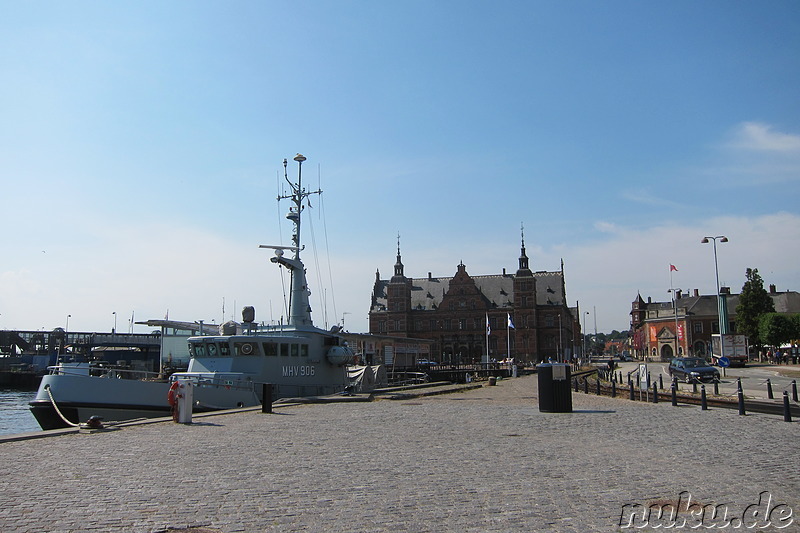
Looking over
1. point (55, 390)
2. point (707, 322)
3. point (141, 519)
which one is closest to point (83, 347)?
point (55, 390)

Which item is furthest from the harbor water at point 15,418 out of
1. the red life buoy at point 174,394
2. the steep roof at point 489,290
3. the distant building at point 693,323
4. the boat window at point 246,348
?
the distant building at point 693,323

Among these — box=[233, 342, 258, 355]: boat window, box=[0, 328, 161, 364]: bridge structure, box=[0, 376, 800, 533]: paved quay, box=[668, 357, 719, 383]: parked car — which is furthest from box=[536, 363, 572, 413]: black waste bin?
box=[0, 328, 161, 364]: bridge structure

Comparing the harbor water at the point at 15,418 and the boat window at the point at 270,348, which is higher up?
the boat window at the point at 270,348

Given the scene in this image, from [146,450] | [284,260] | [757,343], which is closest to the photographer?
[146,450]

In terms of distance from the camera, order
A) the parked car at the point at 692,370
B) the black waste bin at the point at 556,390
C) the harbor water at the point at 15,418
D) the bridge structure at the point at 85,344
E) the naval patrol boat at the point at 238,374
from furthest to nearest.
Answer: the bridge structure at the point at 85,344, the parked car at the point at 692,370, the harbor water at the point at 15,418, the naval patrol boat at the point at 238,374, the black waste bin at the point at 556,390

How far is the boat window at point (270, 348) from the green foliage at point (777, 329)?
234ft

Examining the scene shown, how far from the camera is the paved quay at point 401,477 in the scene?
270 inches

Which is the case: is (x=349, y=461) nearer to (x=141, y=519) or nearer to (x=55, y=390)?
(x=141, y=519)

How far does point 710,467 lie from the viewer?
9.93m

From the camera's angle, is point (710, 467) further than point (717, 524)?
Yes

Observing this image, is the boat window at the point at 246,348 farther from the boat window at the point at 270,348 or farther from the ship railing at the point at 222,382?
the ship railing at the point at 222,382

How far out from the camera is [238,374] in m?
26.3

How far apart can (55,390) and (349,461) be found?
53.4ft

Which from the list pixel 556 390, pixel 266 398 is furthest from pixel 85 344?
pixel 556 390
